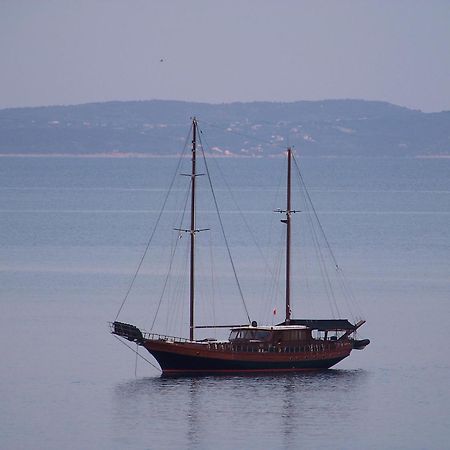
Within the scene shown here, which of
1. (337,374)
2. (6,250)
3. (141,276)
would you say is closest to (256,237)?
(6,250)

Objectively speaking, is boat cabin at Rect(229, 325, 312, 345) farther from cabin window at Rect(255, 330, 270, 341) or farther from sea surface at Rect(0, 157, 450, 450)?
sea surface at Rect(0, 157, 450, 450)

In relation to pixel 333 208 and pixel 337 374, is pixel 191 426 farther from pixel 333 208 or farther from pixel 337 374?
pixel 333 208

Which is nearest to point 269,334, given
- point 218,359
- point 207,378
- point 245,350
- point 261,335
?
→ point 261,335

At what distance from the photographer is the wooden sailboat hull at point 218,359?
66188 millimetres

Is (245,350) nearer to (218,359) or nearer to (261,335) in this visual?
(261,335)

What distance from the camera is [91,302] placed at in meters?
88.6

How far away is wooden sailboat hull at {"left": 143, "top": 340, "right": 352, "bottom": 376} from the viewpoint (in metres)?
66.2

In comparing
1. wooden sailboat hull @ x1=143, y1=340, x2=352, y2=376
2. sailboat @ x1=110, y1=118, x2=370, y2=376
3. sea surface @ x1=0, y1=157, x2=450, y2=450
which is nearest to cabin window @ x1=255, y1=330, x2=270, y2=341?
sailboat @ x1=110, y1=118, x2=370, y2=376

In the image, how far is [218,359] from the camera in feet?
218

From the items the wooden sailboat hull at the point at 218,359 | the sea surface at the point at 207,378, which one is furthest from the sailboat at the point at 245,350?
the sea surface at the point at 207,378

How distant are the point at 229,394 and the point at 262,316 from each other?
67.4ft

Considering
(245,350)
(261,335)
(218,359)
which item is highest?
(261,335)

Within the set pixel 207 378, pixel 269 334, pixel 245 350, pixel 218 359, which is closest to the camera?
pixel 218 359

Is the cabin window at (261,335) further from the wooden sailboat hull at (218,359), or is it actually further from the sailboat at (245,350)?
the wooden sailboat hull at (218,359)
